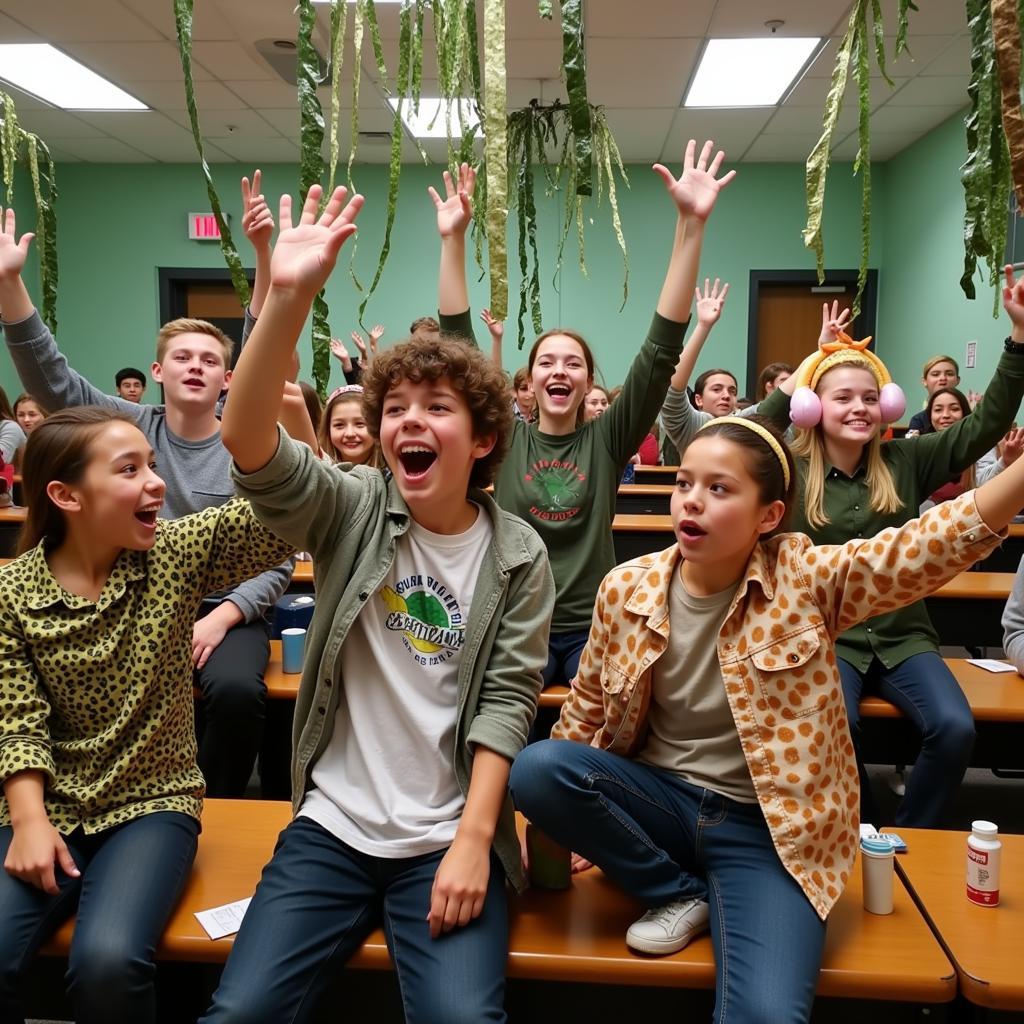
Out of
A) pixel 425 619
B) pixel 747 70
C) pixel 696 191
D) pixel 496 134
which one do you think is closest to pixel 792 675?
pixel 425 619

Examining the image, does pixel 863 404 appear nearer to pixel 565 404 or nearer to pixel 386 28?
pixel 565 404

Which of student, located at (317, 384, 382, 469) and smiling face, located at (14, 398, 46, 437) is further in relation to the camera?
smiling face, located at (14, 398, 46, 437)

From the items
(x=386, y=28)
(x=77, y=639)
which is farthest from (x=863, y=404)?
(x=386, y=28)

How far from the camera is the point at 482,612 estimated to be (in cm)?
137

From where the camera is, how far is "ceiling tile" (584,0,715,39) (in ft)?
15.1

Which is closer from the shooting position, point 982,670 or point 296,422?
point 296,422

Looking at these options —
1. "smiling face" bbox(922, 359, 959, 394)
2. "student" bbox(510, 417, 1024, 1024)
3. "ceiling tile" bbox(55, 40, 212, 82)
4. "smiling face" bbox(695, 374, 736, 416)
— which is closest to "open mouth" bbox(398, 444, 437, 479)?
"student" bbox(510, 417, 1024, 1024)

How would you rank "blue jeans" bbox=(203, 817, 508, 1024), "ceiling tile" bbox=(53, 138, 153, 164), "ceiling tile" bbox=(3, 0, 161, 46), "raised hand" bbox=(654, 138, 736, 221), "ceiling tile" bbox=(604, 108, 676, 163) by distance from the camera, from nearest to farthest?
"blue jeans" bbox=(203, 817, 508, 1024) < "raised hand" bbox=(654, 138, 736, 221) < "ceiling tile" bbox=(3, 0, 161, 46) < "ceiling tile" bbox=(604, 108, 676, 163) < "ceiling tile" bbox=(53, 138, 153, 164)

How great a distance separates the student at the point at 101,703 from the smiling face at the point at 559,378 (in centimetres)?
118

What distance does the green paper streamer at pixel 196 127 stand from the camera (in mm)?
1026

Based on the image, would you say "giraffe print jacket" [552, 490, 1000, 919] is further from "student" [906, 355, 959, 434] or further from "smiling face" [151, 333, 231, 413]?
"student" [906, 355, 959, 434]

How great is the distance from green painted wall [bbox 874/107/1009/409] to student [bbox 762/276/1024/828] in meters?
3.77

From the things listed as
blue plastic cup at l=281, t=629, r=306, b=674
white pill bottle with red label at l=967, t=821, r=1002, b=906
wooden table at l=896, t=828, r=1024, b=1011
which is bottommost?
wooden table at l=896, t=828, r=1024, b=1011

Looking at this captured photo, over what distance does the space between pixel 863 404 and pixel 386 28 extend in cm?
399
